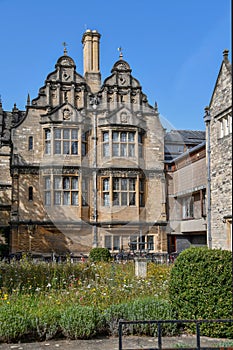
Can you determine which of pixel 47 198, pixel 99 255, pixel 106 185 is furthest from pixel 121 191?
pixel 99 255

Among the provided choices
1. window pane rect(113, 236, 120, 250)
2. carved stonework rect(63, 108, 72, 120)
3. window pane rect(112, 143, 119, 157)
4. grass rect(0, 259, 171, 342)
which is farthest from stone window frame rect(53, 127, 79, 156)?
grass rect(0, 259, 171, 342)

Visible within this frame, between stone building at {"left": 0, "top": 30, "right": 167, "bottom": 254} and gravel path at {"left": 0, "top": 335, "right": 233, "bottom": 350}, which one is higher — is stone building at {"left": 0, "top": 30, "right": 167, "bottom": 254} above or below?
above

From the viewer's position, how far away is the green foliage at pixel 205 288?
24.8 ft

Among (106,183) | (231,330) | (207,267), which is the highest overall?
(106,183)

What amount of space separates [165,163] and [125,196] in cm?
336

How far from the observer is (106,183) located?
2345 cm

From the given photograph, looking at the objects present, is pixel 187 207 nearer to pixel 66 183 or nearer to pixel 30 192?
pixel 66 183

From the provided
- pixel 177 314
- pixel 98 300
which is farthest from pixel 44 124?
pixel 177 314

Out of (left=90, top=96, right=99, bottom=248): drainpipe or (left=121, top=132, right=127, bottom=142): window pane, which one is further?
(left=121, top=132, right=127, bottom=142): window pane

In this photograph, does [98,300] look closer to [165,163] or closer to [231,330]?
[231,330]

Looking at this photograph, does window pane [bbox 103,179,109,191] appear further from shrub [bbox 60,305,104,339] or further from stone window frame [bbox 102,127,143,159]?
shrub [bbox 60,305,104,339]

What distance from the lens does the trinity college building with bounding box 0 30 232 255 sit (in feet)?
74.8

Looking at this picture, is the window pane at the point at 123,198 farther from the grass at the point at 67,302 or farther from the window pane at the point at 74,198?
the grass at the point at 67,302

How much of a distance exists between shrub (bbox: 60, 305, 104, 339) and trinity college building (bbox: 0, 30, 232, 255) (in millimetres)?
14643
